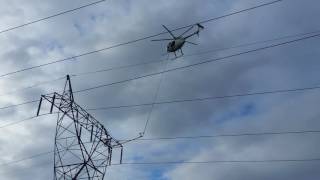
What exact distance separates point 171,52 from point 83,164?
41.8ft

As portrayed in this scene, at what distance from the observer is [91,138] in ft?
183

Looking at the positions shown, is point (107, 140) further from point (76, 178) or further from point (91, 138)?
point (76, 178)

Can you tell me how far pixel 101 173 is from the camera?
5369cm

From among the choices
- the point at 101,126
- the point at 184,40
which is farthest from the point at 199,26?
the point at 101,126

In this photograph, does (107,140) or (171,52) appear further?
(107,140)

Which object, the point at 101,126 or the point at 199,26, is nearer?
the point at 199,26

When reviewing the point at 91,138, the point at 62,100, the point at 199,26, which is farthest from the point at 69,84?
the point at 199,26

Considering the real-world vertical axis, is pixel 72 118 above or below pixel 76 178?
above

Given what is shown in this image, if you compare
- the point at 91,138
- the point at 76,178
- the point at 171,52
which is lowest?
the point at 76,178

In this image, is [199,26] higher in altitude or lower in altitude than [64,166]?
higher

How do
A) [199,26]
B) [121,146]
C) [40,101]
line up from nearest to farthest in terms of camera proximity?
[199,26] < [40,101] < [121,146]

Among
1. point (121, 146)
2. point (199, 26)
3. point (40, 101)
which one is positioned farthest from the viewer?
point (121, 146)

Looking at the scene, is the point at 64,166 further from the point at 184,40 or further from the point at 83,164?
the point at 184,40

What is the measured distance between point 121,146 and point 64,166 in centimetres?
776
